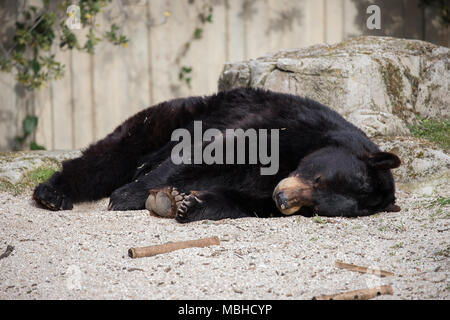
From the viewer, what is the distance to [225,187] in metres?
3.69

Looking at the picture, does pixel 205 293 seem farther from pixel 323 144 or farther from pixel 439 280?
pixel 323 144

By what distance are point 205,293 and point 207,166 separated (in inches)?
60.8

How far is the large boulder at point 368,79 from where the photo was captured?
5.10 m

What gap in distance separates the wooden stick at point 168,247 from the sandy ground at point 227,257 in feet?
0.11

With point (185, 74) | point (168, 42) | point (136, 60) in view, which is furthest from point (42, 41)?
point (185, 74)

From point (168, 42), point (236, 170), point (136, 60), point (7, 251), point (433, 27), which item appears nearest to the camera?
point (7, 251)

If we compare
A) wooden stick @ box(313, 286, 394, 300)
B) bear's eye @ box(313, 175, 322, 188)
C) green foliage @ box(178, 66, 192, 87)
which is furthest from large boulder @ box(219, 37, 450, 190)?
wooden stick @ box(313, 286, 394, 300)

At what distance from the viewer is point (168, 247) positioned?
8.95 ft

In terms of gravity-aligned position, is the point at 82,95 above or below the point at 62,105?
above

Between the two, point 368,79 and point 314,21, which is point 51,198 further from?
point 314,21

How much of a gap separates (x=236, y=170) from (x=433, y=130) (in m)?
2.25

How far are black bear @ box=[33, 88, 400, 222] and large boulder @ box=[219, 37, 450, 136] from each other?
110 cm

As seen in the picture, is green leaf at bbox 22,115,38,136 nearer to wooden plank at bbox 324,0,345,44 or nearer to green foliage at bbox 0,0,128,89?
green foliage at bbox 0,0,128,89
